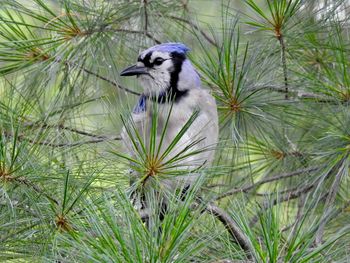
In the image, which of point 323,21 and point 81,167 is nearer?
point 81,167

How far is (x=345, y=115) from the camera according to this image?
82.7 inches

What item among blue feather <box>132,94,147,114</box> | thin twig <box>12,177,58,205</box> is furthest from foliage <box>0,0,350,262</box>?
blue feather <box>132,94,147,114</box>

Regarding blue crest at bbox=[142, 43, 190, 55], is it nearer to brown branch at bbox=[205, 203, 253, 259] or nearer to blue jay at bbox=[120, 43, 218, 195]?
blue jay at bbox=[120, 43, 218, 195]

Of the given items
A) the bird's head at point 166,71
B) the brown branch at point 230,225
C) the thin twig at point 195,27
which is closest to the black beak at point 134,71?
the bird's head at point 166,71

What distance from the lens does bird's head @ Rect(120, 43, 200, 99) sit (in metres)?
2.49

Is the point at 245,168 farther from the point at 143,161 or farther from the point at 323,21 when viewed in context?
the point at 143,161

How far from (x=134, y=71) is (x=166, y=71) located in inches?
5.4

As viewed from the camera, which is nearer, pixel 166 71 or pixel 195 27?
pixel 166 71

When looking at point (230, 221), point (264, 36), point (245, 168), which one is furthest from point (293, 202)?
point (230, 221)

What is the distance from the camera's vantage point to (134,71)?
2.46 m

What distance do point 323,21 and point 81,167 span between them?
2.84 ft

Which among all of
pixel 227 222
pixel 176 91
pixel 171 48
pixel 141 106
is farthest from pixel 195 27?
pixel 227 222

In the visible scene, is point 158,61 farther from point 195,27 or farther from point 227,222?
point 227,222

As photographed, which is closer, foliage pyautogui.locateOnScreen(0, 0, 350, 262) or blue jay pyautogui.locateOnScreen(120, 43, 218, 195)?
foliage pyautogui.locateOnScreen(0, 0, 350, 262)
